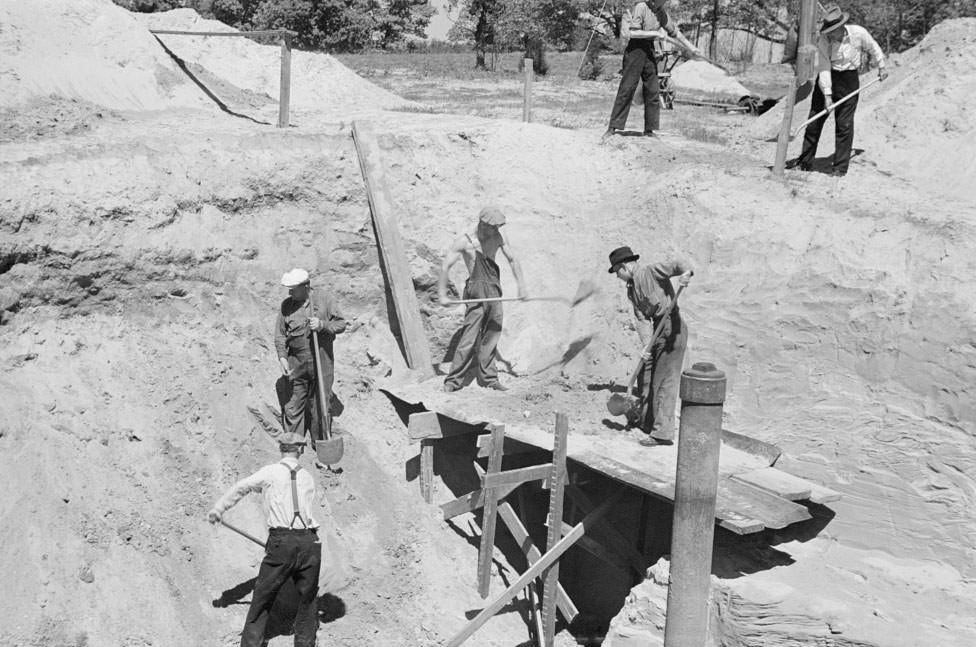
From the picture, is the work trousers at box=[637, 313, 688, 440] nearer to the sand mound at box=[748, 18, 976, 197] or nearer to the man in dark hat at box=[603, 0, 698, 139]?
the sand mound at box=[748, 18, 976, 197]

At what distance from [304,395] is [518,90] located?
9.90 metres

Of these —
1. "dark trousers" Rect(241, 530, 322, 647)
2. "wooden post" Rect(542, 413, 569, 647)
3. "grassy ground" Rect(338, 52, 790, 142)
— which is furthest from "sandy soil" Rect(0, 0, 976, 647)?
"grassy ground" Rect(338, 52, 790, 142)

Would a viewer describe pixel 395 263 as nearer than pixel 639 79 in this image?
Yes

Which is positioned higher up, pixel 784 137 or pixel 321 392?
Answer: pixel 784 137

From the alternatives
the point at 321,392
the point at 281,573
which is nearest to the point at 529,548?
the point at 321,392

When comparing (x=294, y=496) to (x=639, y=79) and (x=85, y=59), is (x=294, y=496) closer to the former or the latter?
(x=639, y=79)

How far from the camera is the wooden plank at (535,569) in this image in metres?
8.59

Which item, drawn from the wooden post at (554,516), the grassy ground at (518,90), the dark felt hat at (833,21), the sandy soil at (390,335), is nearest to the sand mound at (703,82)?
the grassy ground at (518,90)

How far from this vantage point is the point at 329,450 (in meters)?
9.55

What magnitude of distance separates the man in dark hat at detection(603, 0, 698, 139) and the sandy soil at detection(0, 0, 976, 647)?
0.45 m

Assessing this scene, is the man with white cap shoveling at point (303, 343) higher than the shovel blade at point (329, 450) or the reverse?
higher

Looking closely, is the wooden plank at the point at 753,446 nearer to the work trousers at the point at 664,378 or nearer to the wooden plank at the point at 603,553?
the work trousers at the point at 664,378

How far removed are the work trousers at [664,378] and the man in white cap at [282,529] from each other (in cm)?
295

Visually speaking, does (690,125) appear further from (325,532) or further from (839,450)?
(325,532)
